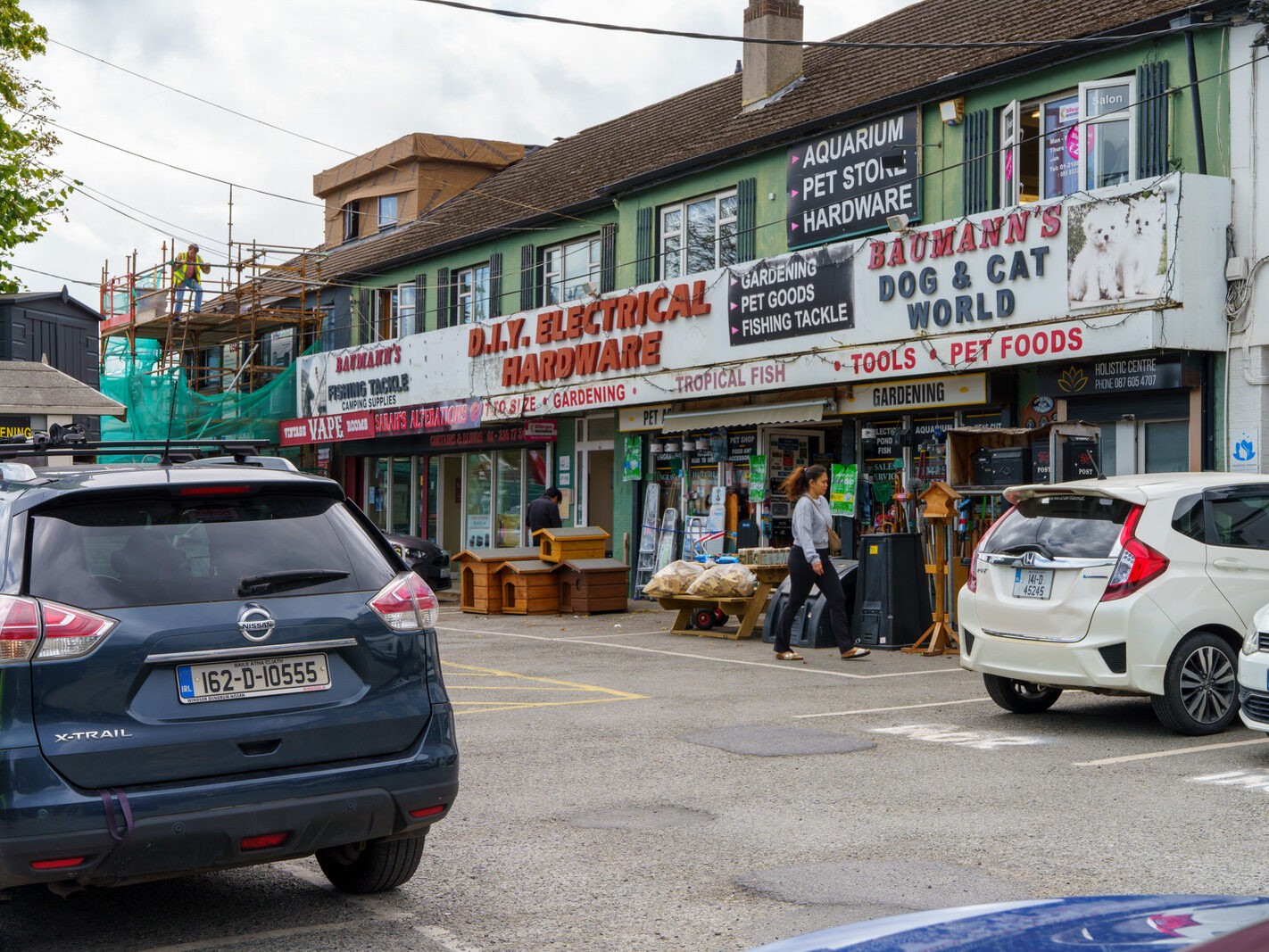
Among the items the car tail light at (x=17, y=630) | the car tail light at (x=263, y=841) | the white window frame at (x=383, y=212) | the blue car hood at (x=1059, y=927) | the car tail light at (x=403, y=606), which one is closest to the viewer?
the blue car hood at (x=1059, y=927)

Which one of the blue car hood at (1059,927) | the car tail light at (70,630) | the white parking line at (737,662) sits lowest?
the white parking line at (737,662)

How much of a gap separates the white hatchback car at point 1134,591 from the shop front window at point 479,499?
1849 centimetres

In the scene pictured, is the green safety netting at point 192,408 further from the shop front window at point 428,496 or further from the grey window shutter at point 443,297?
the grey window shutter at point 443,297

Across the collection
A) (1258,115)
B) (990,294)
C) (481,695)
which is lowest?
(481,695)

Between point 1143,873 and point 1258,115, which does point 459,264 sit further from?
point 1143,873

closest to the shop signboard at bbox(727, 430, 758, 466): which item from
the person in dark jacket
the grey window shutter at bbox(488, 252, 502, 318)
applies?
the person in dark jacket

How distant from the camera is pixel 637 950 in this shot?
453 cm

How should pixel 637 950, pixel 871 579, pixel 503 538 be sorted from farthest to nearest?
pixel 503 538 → pixel 871 579 → pixel 637 950

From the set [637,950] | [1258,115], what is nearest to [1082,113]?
[1258,115]

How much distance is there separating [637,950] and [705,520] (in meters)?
16.5

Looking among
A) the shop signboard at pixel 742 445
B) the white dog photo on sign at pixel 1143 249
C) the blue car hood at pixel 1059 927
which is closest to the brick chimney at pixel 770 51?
the shop signboard at pixel 742 445

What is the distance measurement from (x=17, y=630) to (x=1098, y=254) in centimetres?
1232

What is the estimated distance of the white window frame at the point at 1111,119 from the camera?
48.1ft

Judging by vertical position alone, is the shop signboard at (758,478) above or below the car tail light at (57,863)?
above
